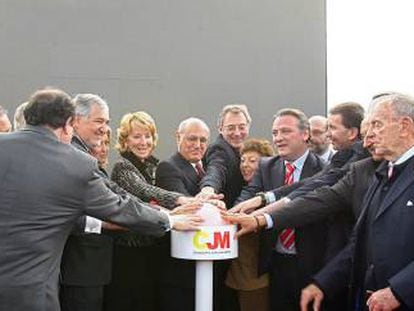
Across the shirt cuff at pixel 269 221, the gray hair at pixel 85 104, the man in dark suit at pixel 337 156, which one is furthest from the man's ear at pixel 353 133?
the gray hair at pixel 85 104

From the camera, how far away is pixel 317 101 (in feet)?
24.5

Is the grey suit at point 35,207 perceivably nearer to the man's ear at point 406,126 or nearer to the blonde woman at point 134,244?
the blonde woman at point 134,244

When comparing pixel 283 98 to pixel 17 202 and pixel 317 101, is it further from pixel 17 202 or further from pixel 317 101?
pixel 17 202

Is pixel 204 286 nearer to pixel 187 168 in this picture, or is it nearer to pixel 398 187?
pixel 187 168

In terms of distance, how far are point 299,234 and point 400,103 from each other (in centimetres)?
101

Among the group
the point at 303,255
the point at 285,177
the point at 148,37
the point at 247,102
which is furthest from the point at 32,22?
the point at 303,255

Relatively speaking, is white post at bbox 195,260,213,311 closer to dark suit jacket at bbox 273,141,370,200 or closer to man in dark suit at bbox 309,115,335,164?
dark suit jacket at bbox 273,141,370,200

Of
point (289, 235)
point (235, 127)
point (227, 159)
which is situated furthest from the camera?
point (235, 127)

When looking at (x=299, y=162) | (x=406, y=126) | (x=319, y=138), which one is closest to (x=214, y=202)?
(x=299, y=162)

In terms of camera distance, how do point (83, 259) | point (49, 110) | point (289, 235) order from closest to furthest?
point (49, 110)
point (83, 259)
point (289, 235)

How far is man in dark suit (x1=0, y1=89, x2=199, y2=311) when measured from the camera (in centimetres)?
224

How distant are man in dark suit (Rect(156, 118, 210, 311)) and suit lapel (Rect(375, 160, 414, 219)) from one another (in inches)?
48.6

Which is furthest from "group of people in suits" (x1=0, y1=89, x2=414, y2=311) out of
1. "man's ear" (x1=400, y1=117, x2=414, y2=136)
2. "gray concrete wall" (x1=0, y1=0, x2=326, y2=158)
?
"gray concrete wall" (x1=0, y1=0, x2=326, y2=158)

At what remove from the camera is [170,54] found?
704 cm
